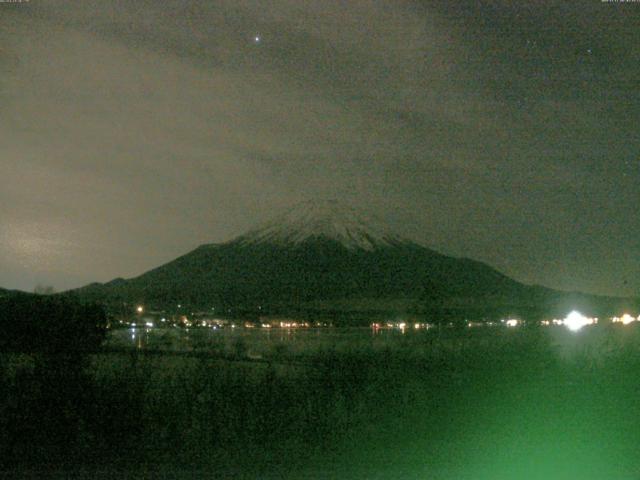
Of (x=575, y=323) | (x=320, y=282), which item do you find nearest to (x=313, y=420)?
(x=575, y=323)

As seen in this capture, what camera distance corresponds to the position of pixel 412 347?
18.6m

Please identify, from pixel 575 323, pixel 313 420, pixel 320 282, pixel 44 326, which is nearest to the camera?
pixel 313 420

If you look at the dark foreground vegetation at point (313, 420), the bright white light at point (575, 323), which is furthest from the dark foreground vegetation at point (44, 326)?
the bright white light at point (575, 323)

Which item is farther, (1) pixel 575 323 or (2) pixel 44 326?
(1) pixel 575 323

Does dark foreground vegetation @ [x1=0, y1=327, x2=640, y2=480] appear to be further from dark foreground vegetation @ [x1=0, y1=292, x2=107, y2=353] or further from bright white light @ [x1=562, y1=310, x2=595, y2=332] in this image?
bright white light @ [x1=562, y1=310, x2=595, y2=332]

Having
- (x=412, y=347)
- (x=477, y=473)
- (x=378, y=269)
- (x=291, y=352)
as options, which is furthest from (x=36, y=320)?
(x=378, y=269)

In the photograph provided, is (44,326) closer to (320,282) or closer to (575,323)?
(575,323)

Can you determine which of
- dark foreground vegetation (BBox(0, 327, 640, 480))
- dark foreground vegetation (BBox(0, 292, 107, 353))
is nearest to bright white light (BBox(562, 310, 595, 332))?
dark foreground vegetation (BBox(0, 327, 640, 480))

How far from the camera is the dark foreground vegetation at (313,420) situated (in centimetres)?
1043

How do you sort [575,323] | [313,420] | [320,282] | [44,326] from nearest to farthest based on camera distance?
[313,420] < [44,326] < [575,323] < [320,282]

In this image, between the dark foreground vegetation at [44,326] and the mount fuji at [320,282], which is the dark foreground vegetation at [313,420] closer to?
the dark foreground vegetation at [44,326]

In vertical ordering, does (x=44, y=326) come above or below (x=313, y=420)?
above

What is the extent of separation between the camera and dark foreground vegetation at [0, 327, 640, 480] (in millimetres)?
10430

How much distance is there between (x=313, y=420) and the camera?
480 inches
